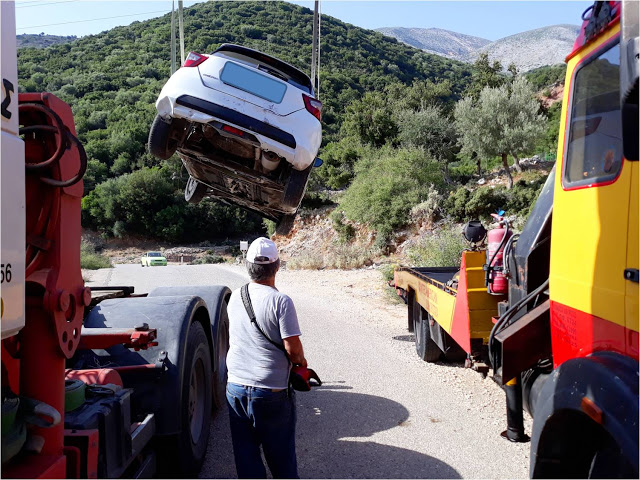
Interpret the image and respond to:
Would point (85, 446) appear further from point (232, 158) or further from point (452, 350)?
point (452, 350)

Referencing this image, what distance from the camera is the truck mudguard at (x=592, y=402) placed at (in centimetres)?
201

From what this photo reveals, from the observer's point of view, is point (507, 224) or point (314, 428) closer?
point (507, 224)

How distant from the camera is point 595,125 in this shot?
2746 mm

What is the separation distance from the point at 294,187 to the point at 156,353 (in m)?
3.27

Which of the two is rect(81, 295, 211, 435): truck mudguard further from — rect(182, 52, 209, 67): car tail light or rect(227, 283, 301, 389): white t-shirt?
rect(182, 52, 209, 67): car tail light

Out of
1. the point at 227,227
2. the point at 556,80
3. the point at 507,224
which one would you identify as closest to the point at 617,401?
the point at 507,224

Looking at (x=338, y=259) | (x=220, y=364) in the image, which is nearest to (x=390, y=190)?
(x=338, y=259)

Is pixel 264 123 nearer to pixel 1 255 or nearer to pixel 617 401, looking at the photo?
pixel 1 255

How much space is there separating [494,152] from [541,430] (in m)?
31.8

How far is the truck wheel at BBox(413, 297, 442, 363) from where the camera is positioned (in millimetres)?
7859

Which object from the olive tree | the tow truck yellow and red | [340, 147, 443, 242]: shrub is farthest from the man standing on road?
the olive tree

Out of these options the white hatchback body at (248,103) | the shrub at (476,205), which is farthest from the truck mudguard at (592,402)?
the shrub at (476,205)

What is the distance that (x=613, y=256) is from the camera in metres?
2.32

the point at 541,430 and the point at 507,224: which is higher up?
the point at 507,224
